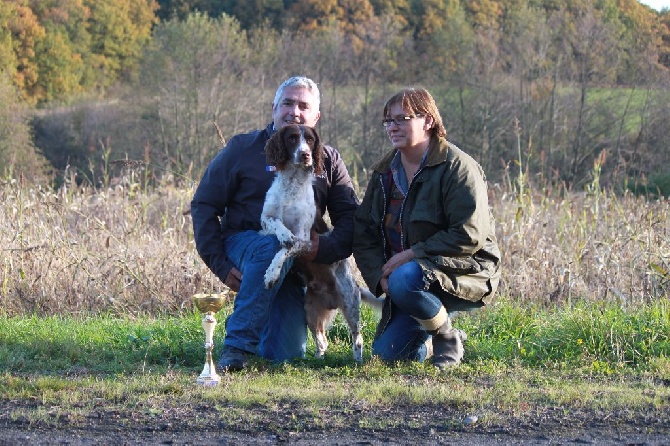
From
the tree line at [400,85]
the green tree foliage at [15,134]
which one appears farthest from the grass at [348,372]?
the green tree foliage at [15,134]

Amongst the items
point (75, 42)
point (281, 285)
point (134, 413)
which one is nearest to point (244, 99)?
point (75, 42)

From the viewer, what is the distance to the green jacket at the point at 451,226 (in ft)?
14.3

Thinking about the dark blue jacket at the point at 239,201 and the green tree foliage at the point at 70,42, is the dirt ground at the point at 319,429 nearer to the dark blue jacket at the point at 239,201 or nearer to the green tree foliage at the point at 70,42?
the dark blue jacket at the point at 239,201

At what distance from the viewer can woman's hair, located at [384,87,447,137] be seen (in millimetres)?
4504

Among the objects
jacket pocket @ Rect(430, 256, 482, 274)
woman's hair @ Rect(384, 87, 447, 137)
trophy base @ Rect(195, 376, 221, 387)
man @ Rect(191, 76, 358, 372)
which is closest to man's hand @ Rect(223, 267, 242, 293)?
man @ Rect(191, 76, 358, 372)

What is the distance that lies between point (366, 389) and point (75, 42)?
33.6 meters

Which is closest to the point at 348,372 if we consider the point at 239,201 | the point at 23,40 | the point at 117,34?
the point at 239,201

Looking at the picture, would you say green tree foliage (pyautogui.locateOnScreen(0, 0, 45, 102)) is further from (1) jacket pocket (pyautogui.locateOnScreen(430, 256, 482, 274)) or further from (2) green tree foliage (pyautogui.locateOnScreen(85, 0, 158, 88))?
(1) jacket pocket (pyautogui.locateOnScreen(430, 256, 482, 274))

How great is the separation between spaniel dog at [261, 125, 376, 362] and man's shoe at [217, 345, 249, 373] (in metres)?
0.39

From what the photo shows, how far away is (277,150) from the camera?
185 inches

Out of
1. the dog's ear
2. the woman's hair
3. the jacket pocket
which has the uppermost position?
the woman's hair

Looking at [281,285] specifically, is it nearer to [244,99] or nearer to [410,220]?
[410,220]

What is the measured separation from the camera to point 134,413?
11.6 feet

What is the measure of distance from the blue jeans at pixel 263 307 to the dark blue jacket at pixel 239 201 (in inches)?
3.9
